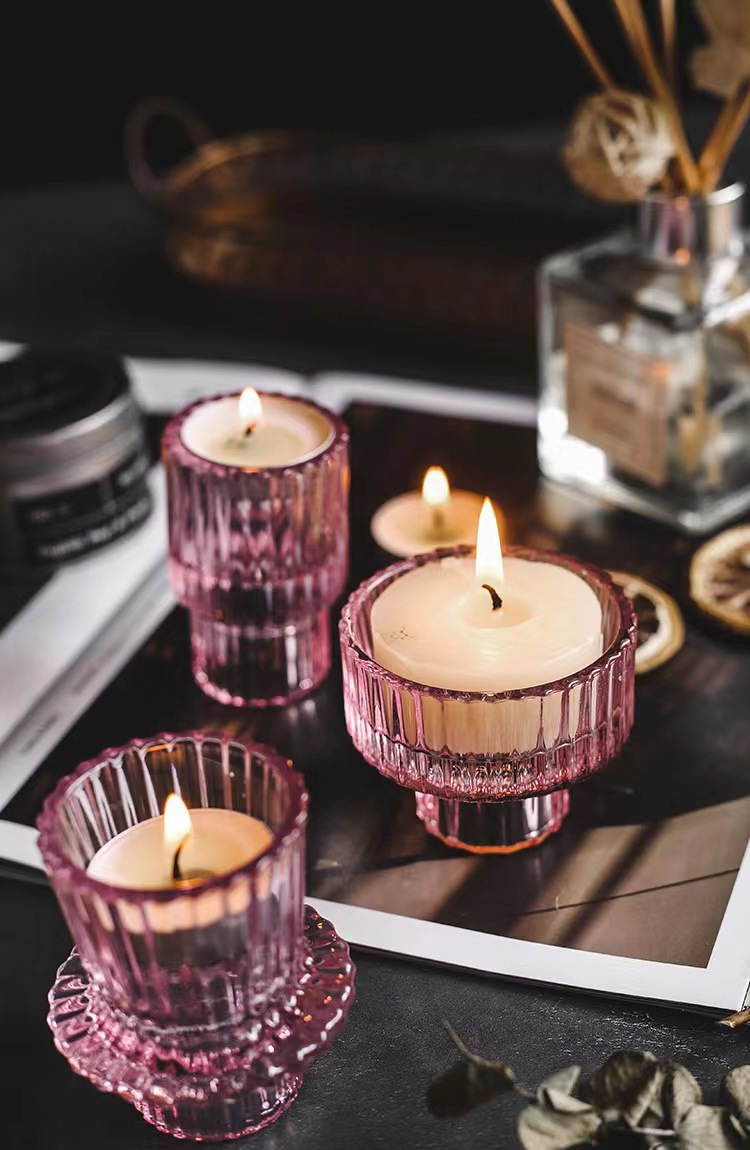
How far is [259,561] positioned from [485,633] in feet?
0.55

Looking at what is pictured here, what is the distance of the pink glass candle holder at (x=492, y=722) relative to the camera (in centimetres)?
61

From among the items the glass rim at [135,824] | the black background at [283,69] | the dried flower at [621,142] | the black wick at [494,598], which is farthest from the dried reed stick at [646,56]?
the black background at [283,69]

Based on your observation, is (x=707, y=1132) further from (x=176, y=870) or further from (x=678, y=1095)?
(x=176, y=870)

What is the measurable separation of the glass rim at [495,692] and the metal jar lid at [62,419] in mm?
267

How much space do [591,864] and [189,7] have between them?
1191 millimetres

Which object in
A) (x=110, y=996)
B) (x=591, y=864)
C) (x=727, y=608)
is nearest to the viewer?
(x=110, y=996)

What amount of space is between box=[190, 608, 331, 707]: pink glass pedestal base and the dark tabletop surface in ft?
0.04

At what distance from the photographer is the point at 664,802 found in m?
0.72

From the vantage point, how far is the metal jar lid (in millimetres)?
859

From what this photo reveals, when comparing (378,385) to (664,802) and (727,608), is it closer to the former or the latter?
(727,608)

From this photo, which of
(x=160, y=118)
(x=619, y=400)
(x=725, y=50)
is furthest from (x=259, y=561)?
(x=160, y=118)

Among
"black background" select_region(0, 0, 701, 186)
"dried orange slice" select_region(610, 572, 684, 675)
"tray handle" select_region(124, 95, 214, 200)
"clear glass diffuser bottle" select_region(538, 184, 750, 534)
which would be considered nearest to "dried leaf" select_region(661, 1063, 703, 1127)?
"dried orange slice" select_region(610, 572, 684, 675)

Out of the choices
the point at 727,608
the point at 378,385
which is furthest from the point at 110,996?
the point at 378,385

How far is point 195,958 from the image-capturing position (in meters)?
0.52
